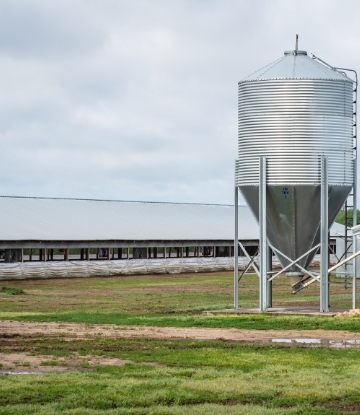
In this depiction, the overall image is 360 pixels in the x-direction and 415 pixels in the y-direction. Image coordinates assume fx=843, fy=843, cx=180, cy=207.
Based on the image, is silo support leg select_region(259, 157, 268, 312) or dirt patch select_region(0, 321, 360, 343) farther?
silo support leg select_region(259, 157, 268, 312)

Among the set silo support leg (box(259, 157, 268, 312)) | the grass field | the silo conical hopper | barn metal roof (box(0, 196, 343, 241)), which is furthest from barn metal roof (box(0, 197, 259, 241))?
the silo conical hopper

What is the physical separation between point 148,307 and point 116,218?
32.5 m

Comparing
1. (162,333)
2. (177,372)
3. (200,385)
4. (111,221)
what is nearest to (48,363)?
(177,372)

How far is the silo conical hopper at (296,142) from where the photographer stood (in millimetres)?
29312

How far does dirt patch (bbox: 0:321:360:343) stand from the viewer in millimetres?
23891

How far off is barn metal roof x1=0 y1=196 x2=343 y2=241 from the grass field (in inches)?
994

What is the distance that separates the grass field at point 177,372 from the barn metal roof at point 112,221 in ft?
82.8

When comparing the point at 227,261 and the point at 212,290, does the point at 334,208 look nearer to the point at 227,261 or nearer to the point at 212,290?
the point at 212,290

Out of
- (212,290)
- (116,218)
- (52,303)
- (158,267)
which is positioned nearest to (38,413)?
(52,303)

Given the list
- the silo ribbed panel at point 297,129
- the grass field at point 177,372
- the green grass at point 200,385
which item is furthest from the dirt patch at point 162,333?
the silo ribbed panel at point 297,129

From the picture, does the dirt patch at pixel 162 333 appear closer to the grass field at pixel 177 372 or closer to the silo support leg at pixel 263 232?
the grass field at pixel 177 372

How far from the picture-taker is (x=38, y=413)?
44.8 feet

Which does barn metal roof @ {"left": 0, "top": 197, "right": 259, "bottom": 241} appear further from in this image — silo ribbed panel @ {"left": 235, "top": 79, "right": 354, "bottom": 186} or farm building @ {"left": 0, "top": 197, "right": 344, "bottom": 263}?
silo ribbed panel @ {"left": 235, "top": 79, "right": 354, "bottom": 186}

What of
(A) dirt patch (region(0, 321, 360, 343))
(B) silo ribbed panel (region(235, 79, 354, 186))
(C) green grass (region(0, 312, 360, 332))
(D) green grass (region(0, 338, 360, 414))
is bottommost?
(D) green grass (region(0, 338, 360, 414))
